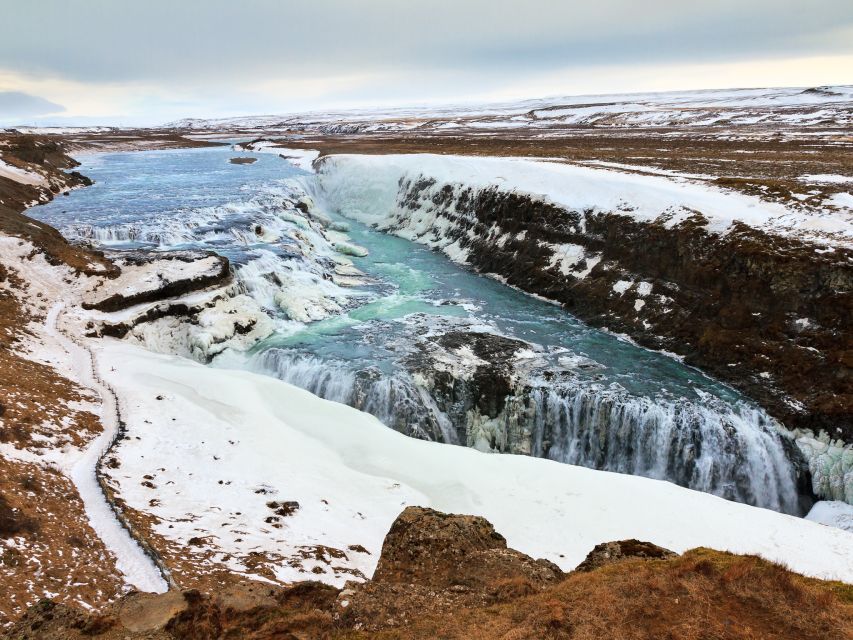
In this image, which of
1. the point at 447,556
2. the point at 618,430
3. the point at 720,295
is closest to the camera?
the point at 447,556

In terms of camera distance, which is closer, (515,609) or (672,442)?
(515,609)

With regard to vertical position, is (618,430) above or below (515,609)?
below

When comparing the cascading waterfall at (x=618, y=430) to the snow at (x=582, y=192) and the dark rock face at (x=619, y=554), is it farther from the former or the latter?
the snow at (x=582, y=192)

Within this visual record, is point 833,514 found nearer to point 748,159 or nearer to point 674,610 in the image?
point 674,610

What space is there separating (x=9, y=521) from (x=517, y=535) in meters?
10.4

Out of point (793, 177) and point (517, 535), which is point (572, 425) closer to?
point (517, 535)

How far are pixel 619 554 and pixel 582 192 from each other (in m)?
29.5

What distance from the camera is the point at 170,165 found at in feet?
237

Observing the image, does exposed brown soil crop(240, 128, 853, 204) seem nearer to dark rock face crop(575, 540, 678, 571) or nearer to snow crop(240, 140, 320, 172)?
dark rock face crop(575, 540, 678, 571)

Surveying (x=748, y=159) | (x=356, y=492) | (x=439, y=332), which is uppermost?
(x=748, y=159)

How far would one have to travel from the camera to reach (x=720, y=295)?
23.4 m

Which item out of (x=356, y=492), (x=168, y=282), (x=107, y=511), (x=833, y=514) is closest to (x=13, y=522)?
(x=107, y=511)

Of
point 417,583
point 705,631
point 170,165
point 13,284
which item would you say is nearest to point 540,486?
point 417,583

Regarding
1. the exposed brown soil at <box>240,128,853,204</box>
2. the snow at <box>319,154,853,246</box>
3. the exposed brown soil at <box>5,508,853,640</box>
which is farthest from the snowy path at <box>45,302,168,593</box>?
the exposed brown soil at <box>240,128,853,204</box>
